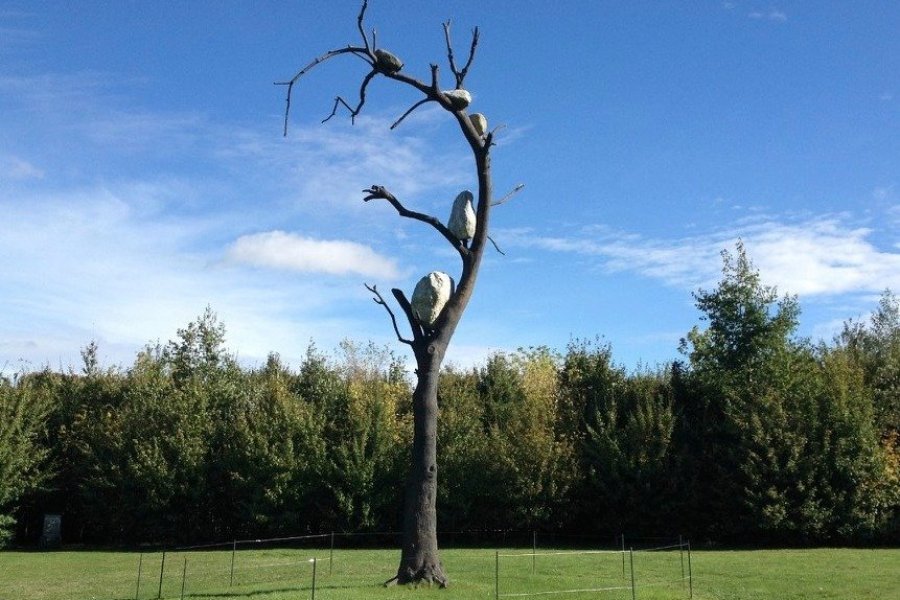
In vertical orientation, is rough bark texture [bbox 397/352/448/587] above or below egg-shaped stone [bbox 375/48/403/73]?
below

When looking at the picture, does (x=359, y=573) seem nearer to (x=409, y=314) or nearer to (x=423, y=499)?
(x=423, y=499)

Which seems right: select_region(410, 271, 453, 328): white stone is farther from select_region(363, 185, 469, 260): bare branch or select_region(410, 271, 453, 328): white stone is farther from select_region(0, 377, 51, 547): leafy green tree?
select_region(0, 377, 51, 547): leafy green tree

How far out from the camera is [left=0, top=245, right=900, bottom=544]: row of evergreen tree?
34.9m

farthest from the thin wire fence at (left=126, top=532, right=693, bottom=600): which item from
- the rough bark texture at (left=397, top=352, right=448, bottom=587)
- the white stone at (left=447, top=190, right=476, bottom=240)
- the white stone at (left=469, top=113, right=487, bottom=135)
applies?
the white stone at (left=469, top=113, right=487, bottom=135)

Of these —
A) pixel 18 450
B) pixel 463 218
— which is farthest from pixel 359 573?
pixel 18 450

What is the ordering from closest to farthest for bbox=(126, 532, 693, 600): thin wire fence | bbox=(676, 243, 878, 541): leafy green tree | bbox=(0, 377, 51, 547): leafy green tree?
bbox=(126, 532, 693, 600): thin wire fence < bbox=(676, 243, 878, 541): leafy green tree < bbox=(0, 377, 51, 547): leafy green tree

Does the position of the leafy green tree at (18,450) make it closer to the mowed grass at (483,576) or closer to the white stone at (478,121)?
the mowed grass at (483,576)

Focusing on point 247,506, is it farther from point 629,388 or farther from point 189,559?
point 629,388

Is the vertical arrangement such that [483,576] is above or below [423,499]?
below

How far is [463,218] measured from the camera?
18688mm

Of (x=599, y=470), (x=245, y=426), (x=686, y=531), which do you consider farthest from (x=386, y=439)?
(x=686, y=531)

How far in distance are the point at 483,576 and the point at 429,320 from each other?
6203mm

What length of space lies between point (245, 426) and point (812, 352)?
86.9 ft

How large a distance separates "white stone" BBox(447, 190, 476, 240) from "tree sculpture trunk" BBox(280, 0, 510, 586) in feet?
0.16
